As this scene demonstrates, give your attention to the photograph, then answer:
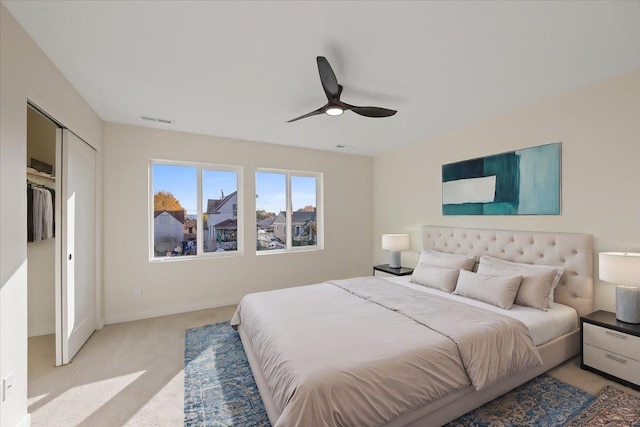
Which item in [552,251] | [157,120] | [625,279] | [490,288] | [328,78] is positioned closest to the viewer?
[328,78]

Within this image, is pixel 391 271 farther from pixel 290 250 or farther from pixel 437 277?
pixel 290 250

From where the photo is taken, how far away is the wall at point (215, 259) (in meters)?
3.65

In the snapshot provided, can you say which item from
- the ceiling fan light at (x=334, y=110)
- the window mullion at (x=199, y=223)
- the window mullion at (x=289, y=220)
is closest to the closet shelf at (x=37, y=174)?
the window mullion at (x=199, y=223)

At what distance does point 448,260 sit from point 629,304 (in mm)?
1536

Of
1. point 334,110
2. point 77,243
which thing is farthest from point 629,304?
point 77,243

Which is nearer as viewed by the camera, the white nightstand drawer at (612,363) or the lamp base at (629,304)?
the white nightstand drawer at (612,363)

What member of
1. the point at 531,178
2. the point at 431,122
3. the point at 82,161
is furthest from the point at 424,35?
the point at 82,161

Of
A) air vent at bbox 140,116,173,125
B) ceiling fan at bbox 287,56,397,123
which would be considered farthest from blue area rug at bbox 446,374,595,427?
air vent at bbox 140,116,173,125

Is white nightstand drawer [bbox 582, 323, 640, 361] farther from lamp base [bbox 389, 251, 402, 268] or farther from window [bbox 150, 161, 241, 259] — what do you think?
window [bbox 150, 161, 241, 259]

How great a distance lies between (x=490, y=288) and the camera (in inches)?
108

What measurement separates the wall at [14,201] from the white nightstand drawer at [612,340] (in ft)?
13.6

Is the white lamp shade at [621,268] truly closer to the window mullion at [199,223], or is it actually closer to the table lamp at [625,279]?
the table lamp at [625,279]

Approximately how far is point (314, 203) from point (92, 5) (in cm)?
393

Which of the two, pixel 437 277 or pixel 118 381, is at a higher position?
pixel 437 277
